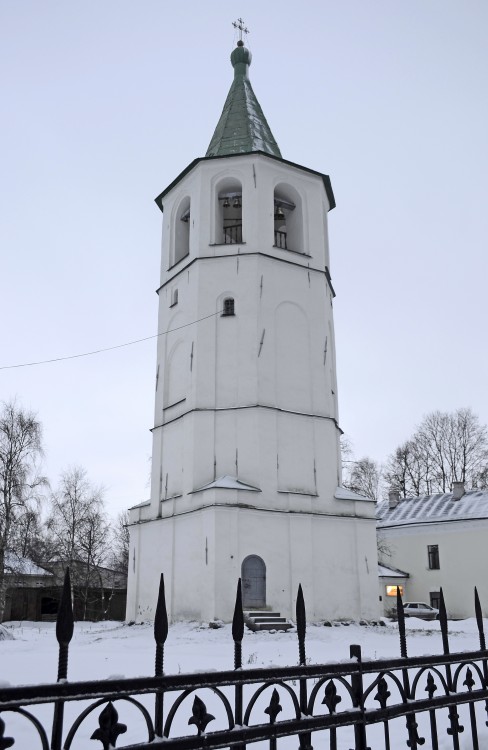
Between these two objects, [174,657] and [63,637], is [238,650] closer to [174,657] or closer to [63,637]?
[63,637]

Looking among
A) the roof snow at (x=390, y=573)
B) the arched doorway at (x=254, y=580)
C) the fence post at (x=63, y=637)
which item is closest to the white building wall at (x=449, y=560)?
the roof snow at (x=390, y=573)

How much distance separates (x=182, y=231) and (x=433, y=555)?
64.4ft

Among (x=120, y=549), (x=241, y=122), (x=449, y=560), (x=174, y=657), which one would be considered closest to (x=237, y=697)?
(x=174, y=657)

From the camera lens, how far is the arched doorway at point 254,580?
63.7 ft

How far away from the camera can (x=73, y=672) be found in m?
7.77

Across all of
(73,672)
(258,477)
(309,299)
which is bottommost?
(73,672)

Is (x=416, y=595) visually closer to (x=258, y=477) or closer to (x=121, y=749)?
(x=258, y=477)

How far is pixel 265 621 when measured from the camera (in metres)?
18.5

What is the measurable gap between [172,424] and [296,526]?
5.76m

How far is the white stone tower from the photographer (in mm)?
19781

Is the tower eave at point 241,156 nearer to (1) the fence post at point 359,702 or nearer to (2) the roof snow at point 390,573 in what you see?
(2) the roof snow at point 390,573

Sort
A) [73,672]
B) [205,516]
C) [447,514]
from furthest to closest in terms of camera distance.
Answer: [447,514] < [205,516] < [73,672]

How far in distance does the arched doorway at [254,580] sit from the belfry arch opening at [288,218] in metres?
12.0

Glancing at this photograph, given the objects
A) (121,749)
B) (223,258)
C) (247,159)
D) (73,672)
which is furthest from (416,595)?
(121,749)
